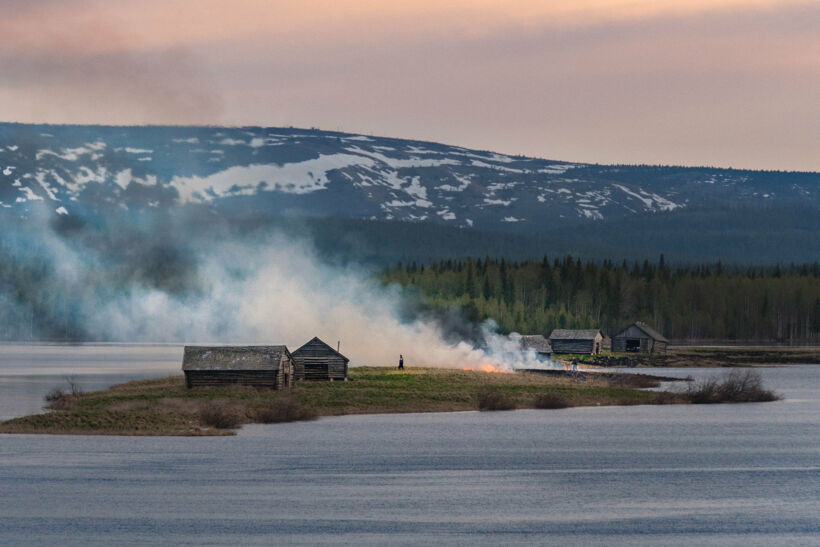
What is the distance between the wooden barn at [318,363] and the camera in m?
99.6

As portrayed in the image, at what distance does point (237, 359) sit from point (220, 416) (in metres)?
16.0

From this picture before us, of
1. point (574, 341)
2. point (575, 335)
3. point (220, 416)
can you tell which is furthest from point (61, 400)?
point (575, 335)

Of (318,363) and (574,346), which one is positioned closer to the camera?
(318,363)

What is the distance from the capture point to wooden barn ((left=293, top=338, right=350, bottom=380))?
99.6m

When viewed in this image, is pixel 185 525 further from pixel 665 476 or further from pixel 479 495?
pixel 665 476

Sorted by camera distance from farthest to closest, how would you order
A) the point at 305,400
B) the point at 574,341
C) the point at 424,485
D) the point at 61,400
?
the point at 574,341, the point at 305,400, the point at 61,400, the point at 424,485

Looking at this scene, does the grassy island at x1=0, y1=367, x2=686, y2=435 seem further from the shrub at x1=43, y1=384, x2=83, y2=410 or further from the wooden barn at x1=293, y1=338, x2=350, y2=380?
the wooden barn at x1=293, y1=338, x2=350, y2=380

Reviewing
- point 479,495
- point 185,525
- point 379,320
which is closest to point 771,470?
point 479,495

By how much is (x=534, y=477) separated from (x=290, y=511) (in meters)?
14.4

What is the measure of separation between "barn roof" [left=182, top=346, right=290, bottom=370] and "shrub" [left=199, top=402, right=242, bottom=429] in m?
11.7

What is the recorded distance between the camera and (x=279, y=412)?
7819 centimetres

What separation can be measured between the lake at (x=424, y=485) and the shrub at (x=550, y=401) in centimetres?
1019

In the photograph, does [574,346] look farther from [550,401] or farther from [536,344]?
[550,401]

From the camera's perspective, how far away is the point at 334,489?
5172 cm
